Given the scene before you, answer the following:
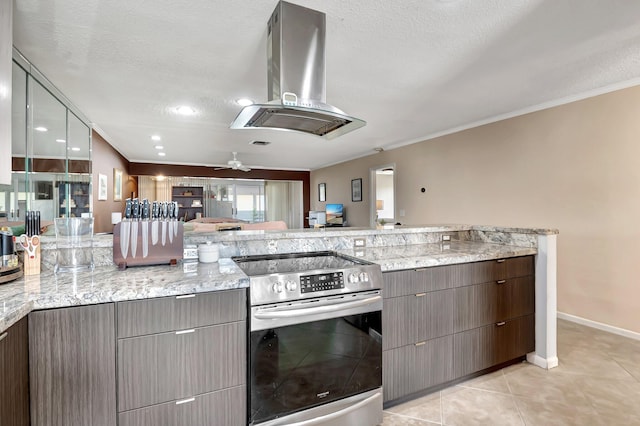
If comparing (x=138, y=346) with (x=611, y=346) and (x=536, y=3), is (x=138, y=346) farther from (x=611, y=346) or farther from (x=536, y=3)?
(x=611, y=346)

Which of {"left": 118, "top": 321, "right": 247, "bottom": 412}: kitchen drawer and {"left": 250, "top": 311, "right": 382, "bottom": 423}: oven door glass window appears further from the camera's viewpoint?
{"left": 250, "top": 311, "right": 382, "bottom": 423}: oven door glass window

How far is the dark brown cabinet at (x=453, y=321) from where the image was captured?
71.7 inches

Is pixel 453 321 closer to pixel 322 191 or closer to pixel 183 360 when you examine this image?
pixel 183 360

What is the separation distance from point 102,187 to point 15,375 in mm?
4405

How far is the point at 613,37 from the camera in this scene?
2113 millimetres

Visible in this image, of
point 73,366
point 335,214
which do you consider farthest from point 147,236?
point 335,214

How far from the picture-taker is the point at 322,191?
27.5ft

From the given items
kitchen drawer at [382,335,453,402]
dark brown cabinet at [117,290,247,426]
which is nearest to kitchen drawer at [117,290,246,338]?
dark brown cabinet at [117,290,247,426]

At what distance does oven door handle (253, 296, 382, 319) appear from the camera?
1415 millimetres

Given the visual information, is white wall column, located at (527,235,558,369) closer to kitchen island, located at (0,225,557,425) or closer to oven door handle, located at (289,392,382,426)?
kitchen island, located at (0,225,557,425)

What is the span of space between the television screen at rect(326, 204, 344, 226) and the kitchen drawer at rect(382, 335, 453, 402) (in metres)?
5.37

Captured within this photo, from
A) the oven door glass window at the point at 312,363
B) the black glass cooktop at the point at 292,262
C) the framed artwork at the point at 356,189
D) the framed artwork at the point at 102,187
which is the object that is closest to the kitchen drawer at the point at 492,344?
the oven door glass window at the point at 312,363

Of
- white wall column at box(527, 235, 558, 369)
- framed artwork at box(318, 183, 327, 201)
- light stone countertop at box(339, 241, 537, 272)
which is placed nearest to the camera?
light stone countertop at box(339, 241, 537, 272)

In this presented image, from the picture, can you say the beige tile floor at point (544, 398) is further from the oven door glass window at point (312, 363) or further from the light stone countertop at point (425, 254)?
the light stone countertop at point (425, 254)
